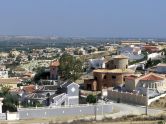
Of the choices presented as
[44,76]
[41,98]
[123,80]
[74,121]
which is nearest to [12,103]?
[41,98]

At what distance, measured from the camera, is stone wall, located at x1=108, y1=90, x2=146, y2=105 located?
50.8 m

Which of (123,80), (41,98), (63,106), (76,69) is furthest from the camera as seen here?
(76,69)

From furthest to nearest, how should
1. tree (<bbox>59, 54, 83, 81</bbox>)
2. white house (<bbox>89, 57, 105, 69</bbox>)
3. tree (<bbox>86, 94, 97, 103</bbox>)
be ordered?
white house (<bbox>89, 57, 105, 69</bbox>), tree (<bbox>59, 54, 83, 81</bbox>), tree (<bbox>86, 94, 97, 103</bbox>)

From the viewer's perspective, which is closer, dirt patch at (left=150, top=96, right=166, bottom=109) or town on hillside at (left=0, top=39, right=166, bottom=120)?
town on hillside at (left=0, top=39, right=166, bottom=120)

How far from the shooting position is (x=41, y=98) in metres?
50.7

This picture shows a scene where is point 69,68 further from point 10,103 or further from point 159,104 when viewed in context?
point 10,103

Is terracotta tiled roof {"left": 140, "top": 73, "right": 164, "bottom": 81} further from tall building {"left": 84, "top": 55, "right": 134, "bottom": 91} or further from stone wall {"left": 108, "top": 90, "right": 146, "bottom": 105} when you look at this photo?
tall building {"left": 84, "top": 55, "right": 134, "bottom": 91}

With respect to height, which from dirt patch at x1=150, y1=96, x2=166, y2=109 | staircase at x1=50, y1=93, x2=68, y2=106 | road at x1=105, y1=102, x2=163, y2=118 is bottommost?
road at x1=105, y1=102, x2=163, y2=118

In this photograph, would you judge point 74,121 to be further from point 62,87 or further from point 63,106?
point 62,87

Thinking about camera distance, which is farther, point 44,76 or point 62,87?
point 44,76

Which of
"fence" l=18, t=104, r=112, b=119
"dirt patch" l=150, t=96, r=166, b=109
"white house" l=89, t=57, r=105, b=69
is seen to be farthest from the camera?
"white house" l=89, t=57, r=105, b=69

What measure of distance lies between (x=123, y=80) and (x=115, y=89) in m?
2.41

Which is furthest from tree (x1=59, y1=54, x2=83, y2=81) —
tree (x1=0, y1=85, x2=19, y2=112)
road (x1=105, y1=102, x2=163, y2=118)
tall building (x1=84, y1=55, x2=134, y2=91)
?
road (x1=105, y1=102, x2=163, y2=118)

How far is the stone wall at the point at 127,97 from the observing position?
50812 mm
